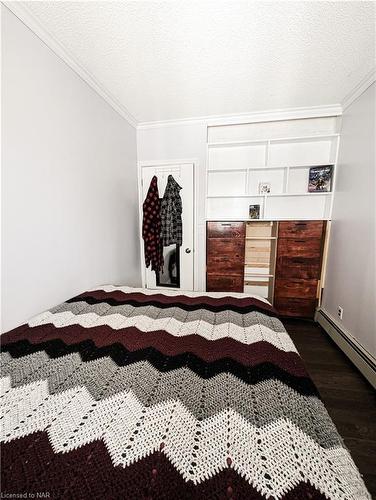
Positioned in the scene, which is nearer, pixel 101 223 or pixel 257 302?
pixel 257 302

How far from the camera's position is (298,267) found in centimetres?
251

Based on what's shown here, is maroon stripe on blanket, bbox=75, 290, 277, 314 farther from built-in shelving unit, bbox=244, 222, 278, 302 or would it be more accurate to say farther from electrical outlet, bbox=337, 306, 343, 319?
built-in shelving unit, bbox=244, 222, 278, 302

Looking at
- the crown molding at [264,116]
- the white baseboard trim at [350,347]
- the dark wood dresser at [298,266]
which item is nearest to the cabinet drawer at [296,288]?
the dark wood dresser at [298,266]

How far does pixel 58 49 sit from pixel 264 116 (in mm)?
2053

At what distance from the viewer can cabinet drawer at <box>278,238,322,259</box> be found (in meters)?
2.43

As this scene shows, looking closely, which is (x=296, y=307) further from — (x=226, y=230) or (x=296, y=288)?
(x=226, y=230)

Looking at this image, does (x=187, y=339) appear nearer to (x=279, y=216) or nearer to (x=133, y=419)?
(x=133, y=419)

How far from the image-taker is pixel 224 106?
2.28 meters

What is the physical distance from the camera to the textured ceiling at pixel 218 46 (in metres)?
1.22

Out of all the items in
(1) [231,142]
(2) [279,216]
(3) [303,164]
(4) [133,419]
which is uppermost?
(1) [231,142]

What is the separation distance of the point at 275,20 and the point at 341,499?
85.7 inches

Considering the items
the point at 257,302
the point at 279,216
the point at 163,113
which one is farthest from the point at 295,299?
the point at 163,113

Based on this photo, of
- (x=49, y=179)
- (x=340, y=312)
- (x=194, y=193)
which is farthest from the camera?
(x=194, y=193)

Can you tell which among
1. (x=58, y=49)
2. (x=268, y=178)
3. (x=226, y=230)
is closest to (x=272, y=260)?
(x=226, y=230)
